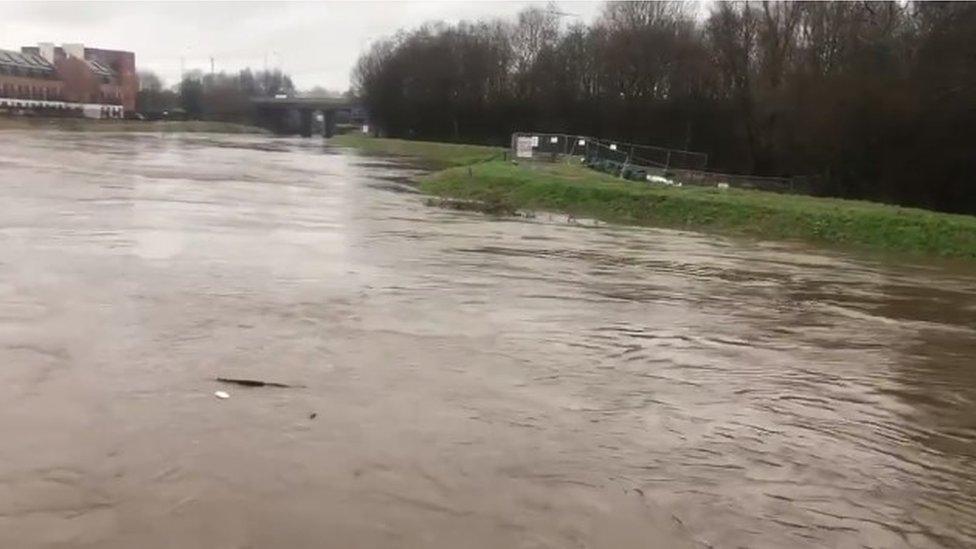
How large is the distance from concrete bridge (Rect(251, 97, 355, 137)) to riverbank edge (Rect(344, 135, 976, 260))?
355ft

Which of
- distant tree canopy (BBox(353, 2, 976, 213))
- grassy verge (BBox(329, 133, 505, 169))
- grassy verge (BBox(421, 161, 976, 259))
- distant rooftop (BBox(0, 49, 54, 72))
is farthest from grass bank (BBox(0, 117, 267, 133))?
grassy verge (BBox(421, 161, 976, 259))

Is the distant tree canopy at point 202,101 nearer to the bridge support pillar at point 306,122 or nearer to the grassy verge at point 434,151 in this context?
the bridge support pillar at point 306,122

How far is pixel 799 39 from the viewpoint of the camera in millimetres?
61062

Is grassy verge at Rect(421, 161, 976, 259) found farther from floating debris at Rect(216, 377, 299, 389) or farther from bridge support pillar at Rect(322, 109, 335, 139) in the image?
bridge support pillar at Rect(322, 109, 335, 139)

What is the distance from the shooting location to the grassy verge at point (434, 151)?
2697 inches

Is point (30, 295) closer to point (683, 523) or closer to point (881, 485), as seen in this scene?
point (683, 523)

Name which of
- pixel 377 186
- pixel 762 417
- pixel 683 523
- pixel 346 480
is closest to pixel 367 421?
pixel 346 480

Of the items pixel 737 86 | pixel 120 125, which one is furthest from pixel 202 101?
pixel 737 86

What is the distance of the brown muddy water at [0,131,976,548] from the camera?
7199mm

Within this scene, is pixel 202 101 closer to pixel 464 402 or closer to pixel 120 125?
pixel 120 125

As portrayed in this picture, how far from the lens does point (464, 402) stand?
999 centimetres

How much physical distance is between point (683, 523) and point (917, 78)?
3837 cm

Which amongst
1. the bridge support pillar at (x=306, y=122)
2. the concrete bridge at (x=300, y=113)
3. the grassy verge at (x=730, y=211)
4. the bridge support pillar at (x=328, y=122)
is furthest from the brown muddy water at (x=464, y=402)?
the bridge support pillar at (x=306, y=122)

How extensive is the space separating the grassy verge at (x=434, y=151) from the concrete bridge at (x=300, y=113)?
49.2 metres
